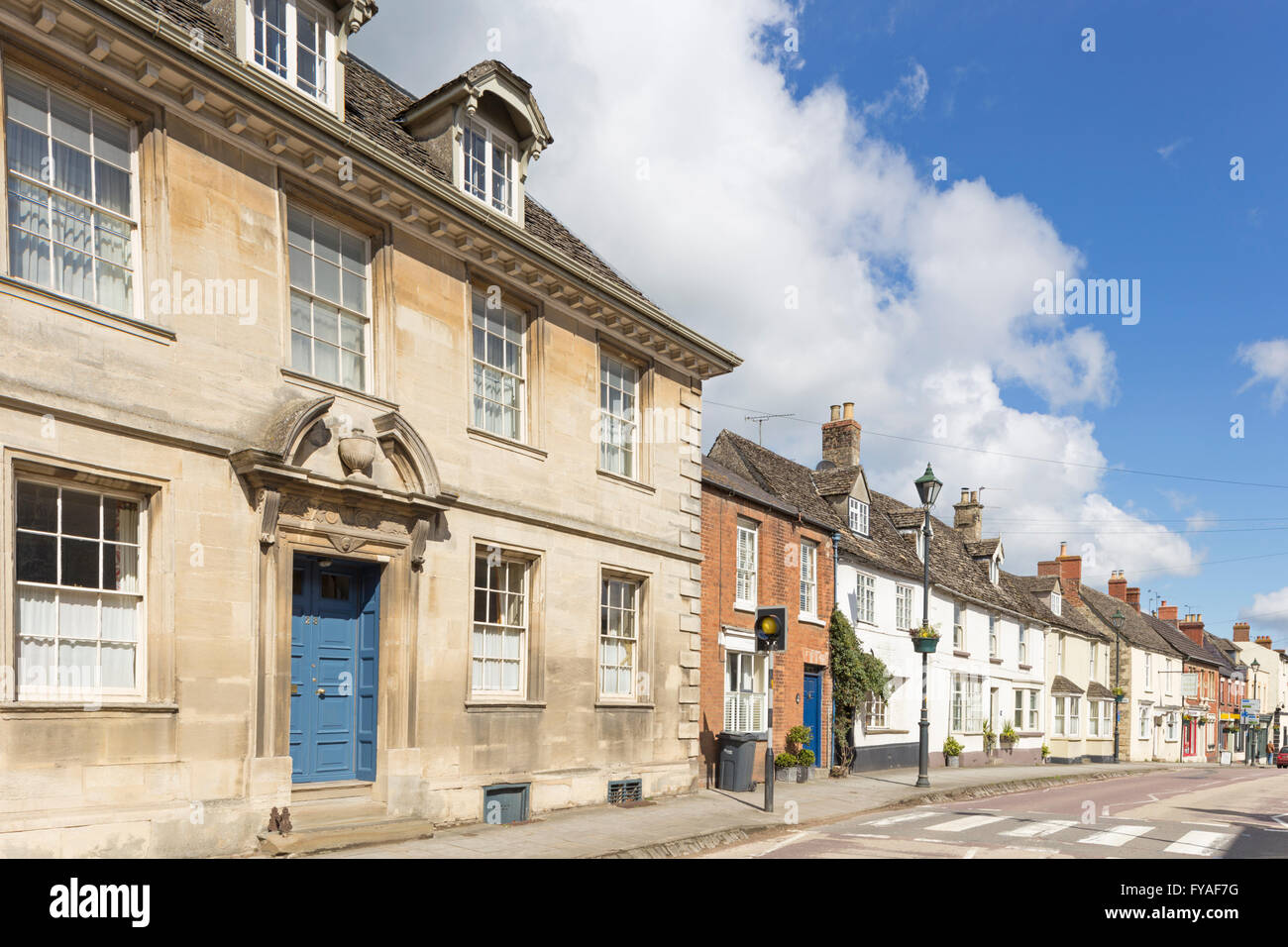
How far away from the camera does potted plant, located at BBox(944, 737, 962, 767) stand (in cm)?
3133

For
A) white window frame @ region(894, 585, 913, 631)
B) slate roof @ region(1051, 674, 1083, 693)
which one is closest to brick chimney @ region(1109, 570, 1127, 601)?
slate roof @ region(1051, 674, 1083, 693)

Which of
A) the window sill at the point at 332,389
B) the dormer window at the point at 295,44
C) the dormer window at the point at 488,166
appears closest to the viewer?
the window sill at the point at 332,389

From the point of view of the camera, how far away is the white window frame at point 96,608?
8.70 metres

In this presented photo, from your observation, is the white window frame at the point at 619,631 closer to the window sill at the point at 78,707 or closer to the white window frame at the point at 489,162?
the white window frame at the point at 489,162

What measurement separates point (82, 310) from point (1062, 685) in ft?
137

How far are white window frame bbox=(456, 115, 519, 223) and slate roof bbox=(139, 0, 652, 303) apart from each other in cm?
35

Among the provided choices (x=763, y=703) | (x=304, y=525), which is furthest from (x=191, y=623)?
(x=763, y=703)

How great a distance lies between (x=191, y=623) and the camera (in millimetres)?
9867

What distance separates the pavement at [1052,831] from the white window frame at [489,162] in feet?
30.7

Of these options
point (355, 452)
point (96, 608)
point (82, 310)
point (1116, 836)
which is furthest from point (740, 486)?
point (82, 310)

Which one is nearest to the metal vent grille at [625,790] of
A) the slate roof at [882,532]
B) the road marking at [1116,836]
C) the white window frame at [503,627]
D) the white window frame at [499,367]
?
the white window frame at [503,627]

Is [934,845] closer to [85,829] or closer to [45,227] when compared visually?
[85,829]

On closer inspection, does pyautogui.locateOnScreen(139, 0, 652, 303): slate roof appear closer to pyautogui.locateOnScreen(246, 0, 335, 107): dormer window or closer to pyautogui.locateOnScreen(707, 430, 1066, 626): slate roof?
pyautogui.locateOnScreen(246, 0, 335, 107): dormer window

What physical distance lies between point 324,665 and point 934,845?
7492mm
